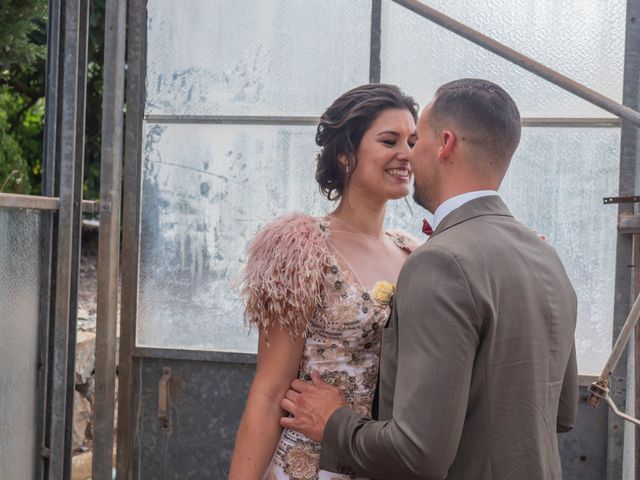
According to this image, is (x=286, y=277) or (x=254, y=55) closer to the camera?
(x=286, y=277)

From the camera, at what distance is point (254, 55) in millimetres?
2971

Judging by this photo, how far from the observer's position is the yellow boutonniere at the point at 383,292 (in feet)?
5.93

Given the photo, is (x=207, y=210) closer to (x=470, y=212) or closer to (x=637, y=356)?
(x=637, y=356)

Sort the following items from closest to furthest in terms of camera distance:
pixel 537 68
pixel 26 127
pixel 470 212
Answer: pixel 470 212, pixel 537 68, pixel 26 127

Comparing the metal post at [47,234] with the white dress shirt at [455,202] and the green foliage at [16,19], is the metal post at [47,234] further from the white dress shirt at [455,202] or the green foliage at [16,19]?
the green foliage at [16,19]

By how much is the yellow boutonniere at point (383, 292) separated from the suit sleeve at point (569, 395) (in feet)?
1.37

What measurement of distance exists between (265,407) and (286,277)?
29 centimetres

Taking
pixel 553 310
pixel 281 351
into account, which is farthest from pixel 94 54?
pixel 553 310

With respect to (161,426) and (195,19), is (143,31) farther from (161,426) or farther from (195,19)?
(161,426)

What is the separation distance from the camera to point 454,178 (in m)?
1.48

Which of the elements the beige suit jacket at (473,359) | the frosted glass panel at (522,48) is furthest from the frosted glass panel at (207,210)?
the beige suit jacket at (473,359)

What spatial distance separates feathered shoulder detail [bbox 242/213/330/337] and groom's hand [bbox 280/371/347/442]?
0.40 feet

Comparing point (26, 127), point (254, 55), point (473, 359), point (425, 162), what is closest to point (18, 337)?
point (254, 55)

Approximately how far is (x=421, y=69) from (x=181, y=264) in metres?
1.15
